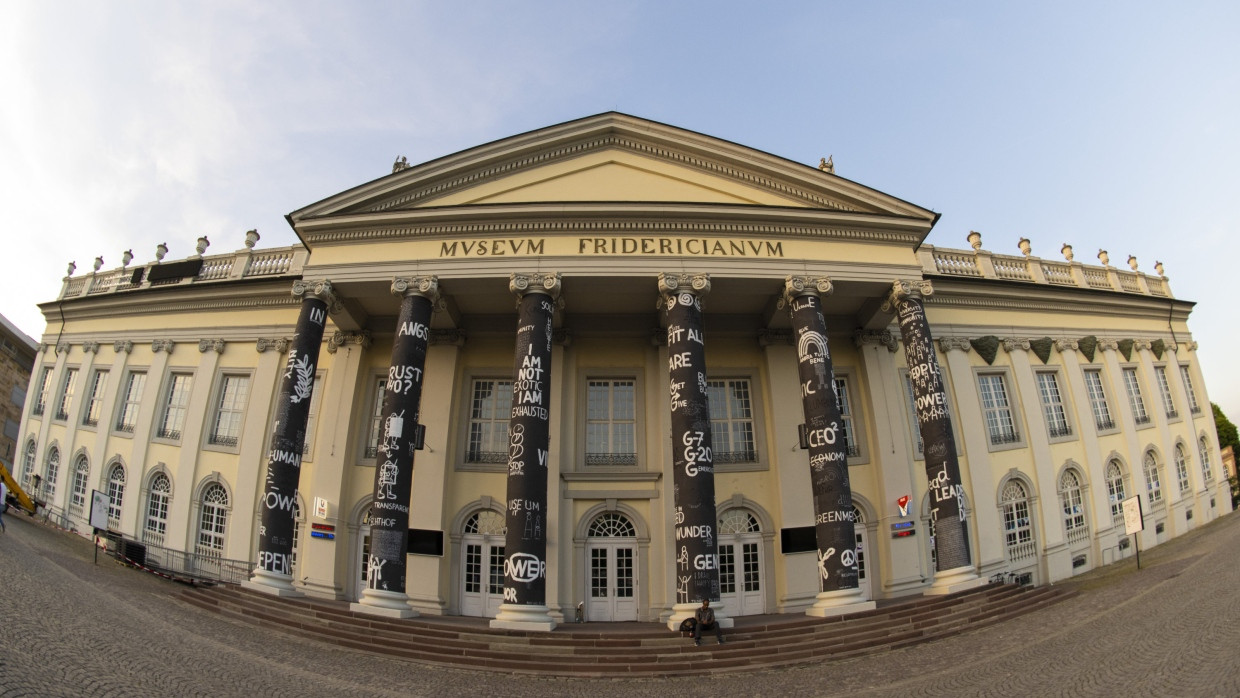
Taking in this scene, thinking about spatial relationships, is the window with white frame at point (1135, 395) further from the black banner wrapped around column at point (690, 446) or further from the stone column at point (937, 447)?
the black banner wrapped around column at point (690, 446)

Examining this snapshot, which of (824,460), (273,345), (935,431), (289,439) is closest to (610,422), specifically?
(824,460)

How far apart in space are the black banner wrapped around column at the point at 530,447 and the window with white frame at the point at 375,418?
20.5 feet

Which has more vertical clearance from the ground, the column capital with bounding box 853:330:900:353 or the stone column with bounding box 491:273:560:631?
the column capital with bounding box 853:330:900:353

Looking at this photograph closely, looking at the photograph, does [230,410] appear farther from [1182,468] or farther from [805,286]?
[1182,468]

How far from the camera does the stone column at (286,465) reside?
1459 centimetres

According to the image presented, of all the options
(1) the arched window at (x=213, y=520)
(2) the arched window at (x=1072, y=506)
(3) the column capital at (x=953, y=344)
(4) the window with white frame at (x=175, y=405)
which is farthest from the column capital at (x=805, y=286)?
(4) the window with white frame at (x=175, y=405)

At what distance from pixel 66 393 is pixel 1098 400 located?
4184 cm

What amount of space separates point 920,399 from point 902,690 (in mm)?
8869

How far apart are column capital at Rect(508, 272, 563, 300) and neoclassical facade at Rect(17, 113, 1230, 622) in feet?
0.20

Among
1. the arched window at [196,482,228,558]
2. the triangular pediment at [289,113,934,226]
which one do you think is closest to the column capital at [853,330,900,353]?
the triangular pediment at [289,113,934,226]

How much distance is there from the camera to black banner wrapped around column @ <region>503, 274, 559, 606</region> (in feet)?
43.9

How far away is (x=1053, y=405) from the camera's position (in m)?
21.5

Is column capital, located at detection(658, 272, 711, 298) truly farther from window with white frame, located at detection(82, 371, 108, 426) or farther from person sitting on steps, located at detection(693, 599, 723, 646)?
window with white frame, located at detection(82, 371, 108, 426)

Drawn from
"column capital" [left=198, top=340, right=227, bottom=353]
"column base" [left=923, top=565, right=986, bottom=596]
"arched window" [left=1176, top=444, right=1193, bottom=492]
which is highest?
"column capital" [left=198, top=340, right=227, bottom=353]
